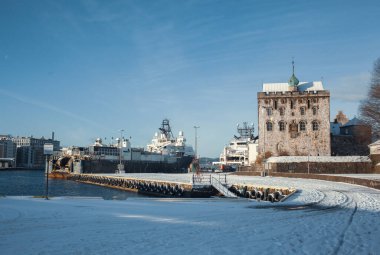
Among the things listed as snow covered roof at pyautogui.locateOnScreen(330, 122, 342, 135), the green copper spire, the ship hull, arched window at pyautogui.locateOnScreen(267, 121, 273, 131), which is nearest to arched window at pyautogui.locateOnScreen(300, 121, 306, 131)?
arched window at pyautogui.locateOnScreen(267, 121, 273, 131)

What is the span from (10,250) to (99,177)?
77050mm

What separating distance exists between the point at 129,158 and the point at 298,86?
7321cm

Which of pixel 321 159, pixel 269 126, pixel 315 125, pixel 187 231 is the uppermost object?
pixel 315 125

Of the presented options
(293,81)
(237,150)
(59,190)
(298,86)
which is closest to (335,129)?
(298,86)

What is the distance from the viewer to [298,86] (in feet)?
259

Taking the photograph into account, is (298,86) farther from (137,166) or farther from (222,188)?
(137,166)

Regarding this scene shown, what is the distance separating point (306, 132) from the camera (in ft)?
246

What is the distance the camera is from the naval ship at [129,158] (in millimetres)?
123562

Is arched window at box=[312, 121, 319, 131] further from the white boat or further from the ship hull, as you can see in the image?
the ship hull

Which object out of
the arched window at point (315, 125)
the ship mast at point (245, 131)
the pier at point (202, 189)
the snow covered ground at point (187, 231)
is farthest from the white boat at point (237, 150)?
the snow covered ground at point (187, 231)

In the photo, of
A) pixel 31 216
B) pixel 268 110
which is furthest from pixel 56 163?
pixel 31 216

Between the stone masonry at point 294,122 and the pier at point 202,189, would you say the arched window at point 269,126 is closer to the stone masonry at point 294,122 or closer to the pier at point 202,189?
→ the stone masonry at point 294,122

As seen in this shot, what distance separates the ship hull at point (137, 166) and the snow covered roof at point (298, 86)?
63.7m

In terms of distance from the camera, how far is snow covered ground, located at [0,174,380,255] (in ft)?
31.4
